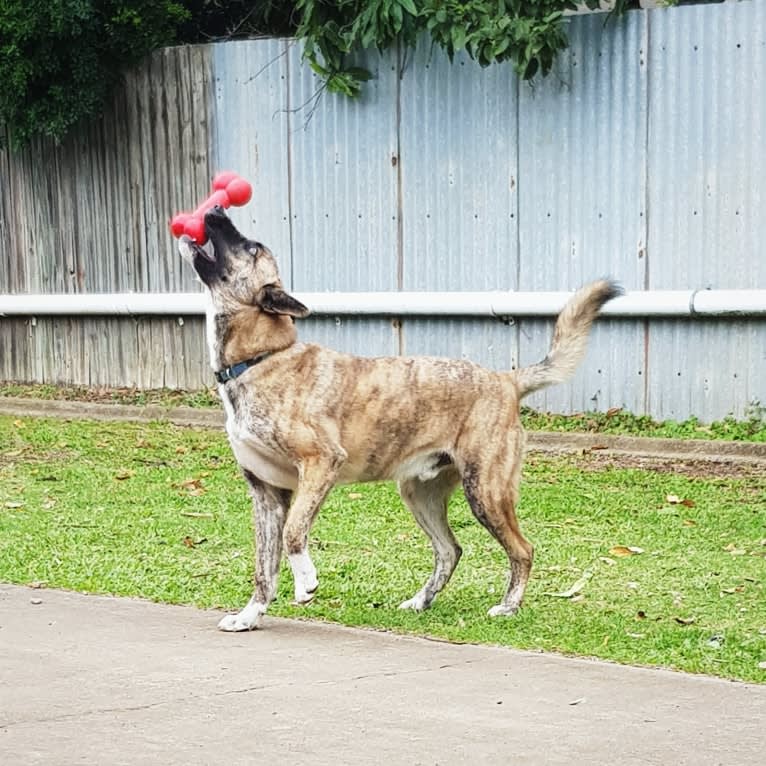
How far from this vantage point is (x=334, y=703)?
5598mm

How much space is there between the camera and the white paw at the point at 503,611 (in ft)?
23.1

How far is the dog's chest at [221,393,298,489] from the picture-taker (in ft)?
22.7

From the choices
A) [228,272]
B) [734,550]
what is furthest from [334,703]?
[734,550]

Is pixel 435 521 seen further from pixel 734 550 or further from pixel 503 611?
pixel 734 550

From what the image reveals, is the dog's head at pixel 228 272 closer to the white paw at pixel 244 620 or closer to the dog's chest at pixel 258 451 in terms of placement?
the dog's chest at pixel 258 451

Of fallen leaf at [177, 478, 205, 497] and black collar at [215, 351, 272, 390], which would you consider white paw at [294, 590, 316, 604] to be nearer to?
black collar at [215, 351, 272, 390]

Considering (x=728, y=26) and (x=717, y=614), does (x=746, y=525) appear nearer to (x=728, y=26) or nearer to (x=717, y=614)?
(x=717, y=614)

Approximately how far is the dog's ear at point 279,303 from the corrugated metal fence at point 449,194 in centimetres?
537

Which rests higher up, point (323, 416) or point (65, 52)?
point (65, 52)

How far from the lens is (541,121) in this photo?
1223 centimetres

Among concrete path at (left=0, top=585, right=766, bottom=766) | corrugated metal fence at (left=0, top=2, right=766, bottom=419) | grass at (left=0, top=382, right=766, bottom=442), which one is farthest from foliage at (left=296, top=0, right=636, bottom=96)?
concrete path at (left=0, top=585, right=766, bottom=766)

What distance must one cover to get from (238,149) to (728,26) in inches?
181

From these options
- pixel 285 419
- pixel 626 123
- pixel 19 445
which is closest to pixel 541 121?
pixel 626 123

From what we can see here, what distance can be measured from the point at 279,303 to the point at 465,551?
2.31 meters
